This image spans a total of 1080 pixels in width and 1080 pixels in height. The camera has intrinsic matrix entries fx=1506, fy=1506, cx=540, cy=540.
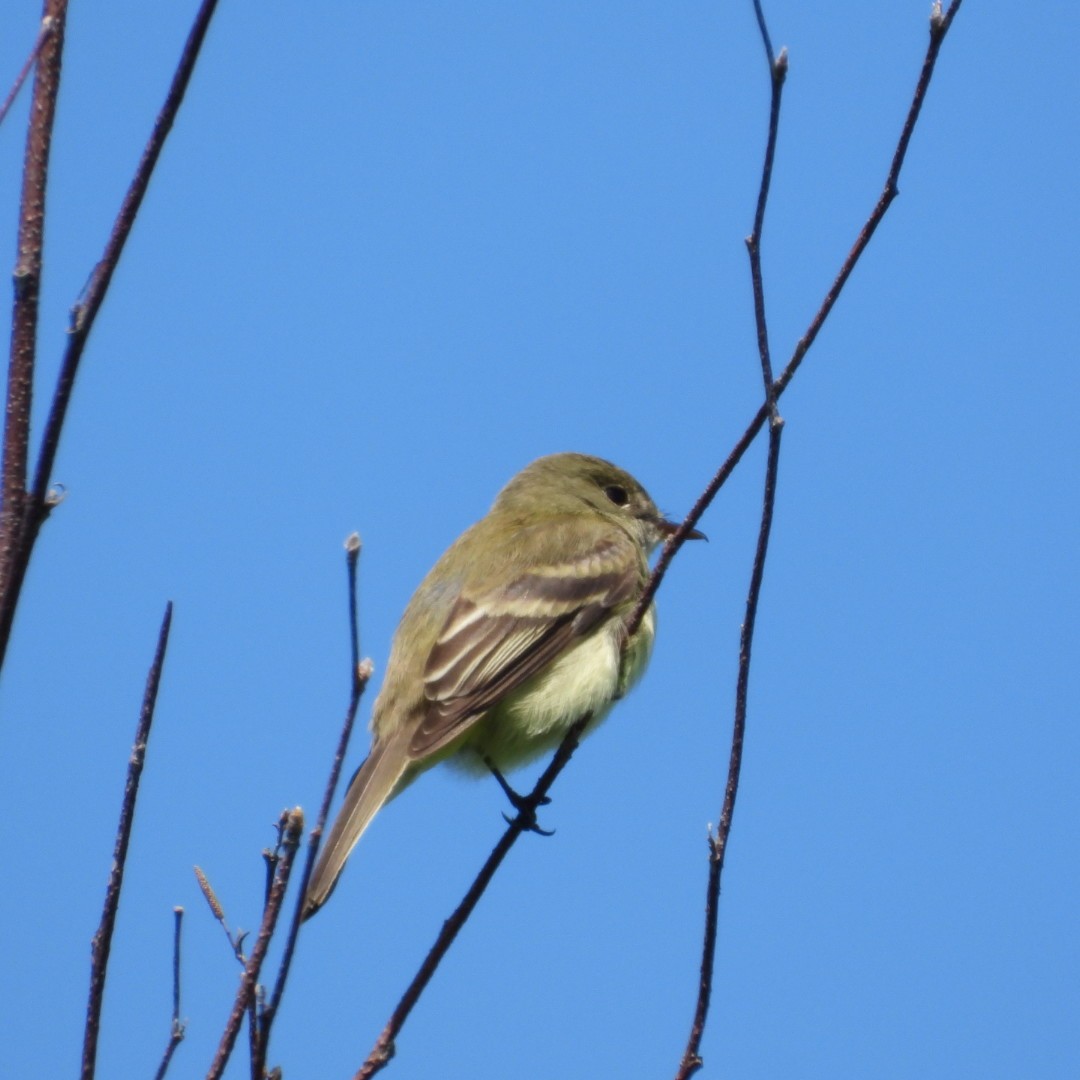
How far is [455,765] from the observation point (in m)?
6.08

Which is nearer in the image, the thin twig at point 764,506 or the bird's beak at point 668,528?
the thin twig at point 764,506

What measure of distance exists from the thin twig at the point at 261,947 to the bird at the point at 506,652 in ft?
7.95

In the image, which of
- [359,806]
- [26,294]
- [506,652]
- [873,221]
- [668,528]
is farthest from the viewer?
[668,528]

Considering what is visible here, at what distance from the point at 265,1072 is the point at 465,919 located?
0.90 m

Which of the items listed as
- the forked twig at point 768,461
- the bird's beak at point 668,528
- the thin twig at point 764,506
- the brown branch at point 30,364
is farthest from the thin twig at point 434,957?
the bird's beak at point 668,528

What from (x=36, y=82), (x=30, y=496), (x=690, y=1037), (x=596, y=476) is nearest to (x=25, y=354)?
(x=30, y=496)

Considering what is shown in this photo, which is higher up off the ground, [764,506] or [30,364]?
[764,506]

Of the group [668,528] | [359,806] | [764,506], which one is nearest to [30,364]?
[764,506]

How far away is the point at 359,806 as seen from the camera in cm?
492

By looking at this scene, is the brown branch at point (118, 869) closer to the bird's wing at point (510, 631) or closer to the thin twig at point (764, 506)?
the thin twig at point (764, 506)

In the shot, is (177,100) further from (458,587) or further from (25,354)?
(458,587)

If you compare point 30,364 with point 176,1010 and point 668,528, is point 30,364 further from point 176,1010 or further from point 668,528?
point 668,528

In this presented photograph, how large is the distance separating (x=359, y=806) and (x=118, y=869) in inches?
102

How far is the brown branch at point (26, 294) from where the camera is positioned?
1.96 meters
